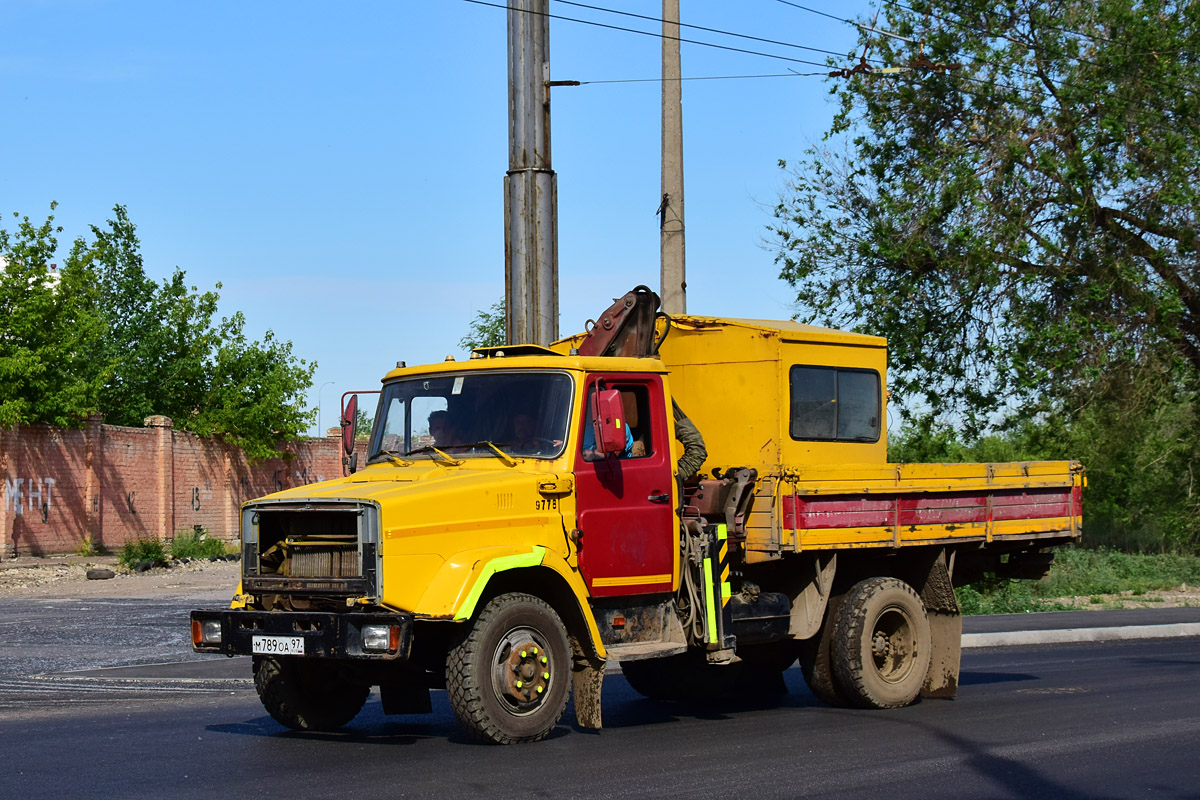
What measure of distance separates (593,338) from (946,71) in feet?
55.4

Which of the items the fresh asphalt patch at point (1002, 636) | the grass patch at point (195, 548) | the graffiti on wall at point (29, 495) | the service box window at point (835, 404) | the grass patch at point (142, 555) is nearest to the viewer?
the service box window at point (835, 404)

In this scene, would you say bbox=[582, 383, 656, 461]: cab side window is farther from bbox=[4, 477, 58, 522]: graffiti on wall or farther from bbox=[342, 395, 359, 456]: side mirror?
bbox=[4, 477, 58, 522]: graffiti on wall

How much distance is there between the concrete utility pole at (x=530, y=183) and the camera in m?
13.1

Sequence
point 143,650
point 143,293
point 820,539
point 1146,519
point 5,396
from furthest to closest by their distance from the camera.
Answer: point 143,293 → point 1146,519 → point 5,396 → point 143,650 → point 820,539

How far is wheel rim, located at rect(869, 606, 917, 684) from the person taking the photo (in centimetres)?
1118

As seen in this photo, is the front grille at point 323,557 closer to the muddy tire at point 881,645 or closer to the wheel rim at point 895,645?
the muddy tire at point 881,645

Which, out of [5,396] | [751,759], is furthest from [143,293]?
[751,759]

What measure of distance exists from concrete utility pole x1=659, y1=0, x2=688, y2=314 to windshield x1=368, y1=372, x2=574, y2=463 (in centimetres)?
566

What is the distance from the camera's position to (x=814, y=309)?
25953 millimetres

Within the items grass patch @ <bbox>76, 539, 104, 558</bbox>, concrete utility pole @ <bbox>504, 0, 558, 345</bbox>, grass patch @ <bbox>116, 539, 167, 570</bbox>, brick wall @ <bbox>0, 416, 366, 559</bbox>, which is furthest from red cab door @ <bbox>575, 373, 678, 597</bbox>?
grass patch @ <bbox>76, 539, 104, 558</bbox>

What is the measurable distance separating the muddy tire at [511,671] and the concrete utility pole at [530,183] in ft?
15.7

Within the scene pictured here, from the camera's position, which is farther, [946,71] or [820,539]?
[946,71]

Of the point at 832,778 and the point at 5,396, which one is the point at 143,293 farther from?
the point at 832,778

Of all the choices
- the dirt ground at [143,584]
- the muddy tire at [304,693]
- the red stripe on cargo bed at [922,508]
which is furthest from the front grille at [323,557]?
the dirt ground at [143,584]
